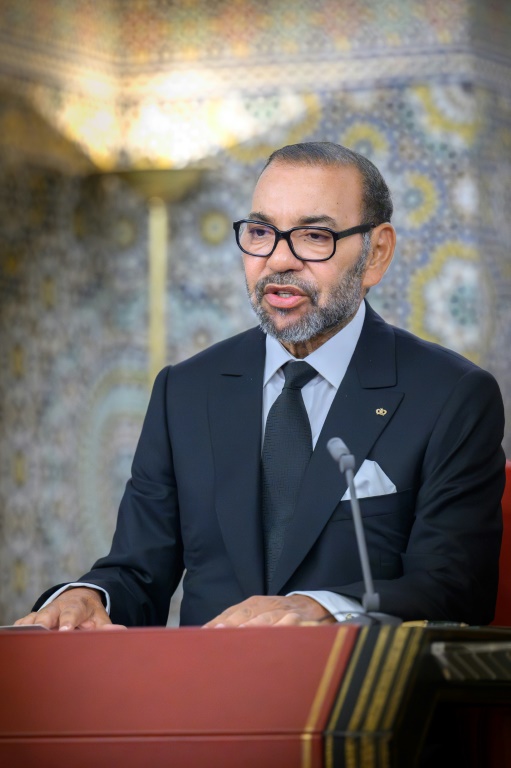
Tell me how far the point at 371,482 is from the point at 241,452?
0.29 meters

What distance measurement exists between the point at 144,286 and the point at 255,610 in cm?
415

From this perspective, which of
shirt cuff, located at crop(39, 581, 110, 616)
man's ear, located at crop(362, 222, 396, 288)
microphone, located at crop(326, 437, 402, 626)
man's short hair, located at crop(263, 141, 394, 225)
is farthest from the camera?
man's ear, located at crop(362, 222, 396, 288)

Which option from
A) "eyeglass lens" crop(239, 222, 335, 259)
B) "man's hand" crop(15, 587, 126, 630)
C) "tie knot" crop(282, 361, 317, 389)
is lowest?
"man's hand" crop(15, 587, 126, 630)

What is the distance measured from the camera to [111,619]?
247cm

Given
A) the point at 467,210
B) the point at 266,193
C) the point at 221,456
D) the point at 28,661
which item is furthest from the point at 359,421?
the point at 467,210

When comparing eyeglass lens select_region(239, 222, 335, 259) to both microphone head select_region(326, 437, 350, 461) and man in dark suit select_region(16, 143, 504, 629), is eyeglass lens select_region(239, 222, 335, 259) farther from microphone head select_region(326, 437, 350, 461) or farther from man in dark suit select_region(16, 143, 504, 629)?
microphone head select_region(326, 437, 350, 461)

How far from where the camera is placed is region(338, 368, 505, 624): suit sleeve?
231 cm

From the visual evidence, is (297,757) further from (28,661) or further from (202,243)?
(202,243)

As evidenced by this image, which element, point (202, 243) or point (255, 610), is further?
point (202, 243)

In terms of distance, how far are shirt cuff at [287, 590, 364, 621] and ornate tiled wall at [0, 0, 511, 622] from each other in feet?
11.8

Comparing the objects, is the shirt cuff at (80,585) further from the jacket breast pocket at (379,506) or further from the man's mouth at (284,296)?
the man's mouth at (284,296)

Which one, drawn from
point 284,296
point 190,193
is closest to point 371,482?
point 284,296

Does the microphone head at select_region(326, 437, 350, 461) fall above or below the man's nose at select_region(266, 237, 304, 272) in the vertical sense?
below

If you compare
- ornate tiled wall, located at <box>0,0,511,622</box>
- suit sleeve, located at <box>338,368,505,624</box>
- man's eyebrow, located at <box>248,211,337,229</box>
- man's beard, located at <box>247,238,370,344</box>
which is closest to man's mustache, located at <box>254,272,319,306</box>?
man's beard, located at <box>247,238,370,344</box>
